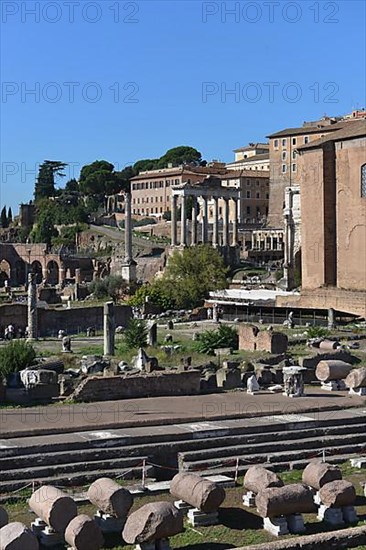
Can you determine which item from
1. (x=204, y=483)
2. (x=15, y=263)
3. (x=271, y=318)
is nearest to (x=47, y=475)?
(x=204, y=483)

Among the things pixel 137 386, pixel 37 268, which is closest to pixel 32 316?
pixel 137 386

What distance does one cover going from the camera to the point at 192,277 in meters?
42.3

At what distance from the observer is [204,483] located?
9.56m

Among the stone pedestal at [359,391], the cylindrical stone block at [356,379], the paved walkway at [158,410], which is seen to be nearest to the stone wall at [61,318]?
the paved walkway at [158,410]

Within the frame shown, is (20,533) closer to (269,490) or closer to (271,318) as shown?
(269,490)

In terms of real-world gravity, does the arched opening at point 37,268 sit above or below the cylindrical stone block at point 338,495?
above

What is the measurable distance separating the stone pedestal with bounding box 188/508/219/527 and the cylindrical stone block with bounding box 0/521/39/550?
2.06 metres

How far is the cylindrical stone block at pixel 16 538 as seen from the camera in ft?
25.4

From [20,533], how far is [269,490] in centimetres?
281

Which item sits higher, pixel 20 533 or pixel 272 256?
pixel 272 256

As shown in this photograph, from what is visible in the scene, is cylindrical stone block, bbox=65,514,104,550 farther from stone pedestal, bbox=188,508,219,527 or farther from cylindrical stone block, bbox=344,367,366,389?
cylindrical stone block, bbox=344,367,366,389

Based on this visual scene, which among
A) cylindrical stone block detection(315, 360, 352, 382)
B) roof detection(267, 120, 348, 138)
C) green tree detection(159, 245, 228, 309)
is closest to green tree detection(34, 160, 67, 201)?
roof detection(267, 120, 348, 138)

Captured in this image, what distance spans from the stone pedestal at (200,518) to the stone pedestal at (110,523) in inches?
29.9

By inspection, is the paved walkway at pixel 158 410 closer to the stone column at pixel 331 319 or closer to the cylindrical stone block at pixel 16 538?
the cylindrical stone block at pixel 16 538
